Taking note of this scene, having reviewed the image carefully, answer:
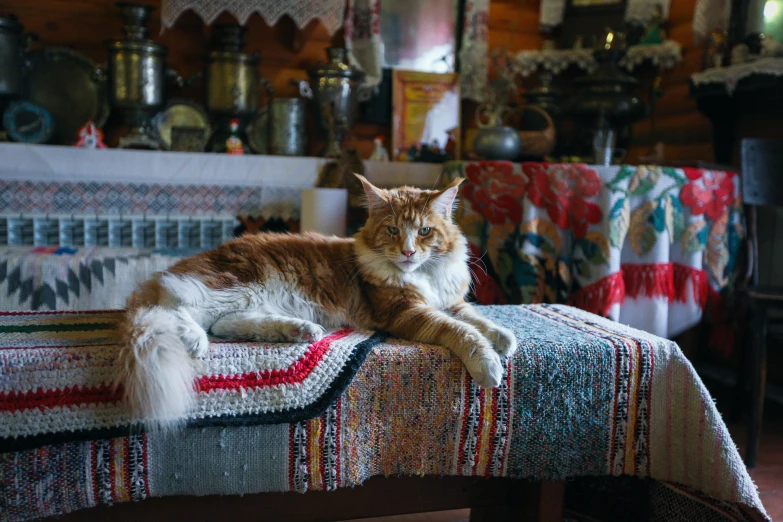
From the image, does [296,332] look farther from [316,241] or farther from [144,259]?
[144,259]

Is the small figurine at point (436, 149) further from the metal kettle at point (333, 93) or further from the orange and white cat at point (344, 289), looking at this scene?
the orange and white cat at point (344, 289)

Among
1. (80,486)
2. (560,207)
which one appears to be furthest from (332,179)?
(80,486)

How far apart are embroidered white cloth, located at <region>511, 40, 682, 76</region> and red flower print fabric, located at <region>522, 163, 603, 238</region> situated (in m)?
1.32

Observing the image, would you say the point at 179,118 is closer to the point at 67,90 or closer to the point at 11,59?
the point at 67,90

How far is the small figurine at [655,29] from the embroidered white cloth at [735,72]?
60 cm

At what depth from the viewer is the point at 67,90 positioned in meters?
3.07

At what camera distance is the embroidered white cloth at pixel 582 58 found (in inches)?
125

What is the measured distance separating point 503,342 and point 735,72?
2.01 m

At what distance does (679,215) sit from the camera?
2.32 meters

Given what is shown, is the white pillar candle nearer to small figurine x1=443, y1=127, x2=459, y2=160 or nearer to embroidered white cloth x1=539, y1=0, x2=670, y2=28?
small figurine x1=443, y1=127, x2=459, y2=160

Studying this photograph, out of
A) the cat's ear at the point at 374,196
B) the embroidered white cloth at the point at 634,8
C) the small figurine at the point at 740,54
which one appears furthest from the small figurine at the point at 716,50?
the cat's ear at the point at 374,196

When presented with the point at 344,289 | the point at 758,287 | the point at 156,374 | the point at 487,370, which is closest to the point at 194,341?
the point at 156,374

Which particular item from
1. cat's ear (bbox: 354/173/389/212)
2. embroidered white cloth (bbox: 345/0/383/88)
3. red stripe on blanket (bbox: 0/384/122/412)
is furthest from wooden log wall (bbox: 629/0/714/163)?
red stripe on blanket (bbox: 0/384/122/412)

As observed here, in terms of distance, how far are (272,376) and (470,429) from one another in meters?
0.38
